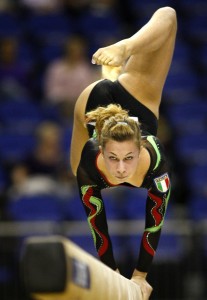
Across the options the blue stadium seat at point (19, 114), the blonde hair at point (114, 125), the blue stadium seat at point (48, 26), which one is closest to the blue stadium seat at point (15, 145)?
the blue stadium seat at point (19, 114)

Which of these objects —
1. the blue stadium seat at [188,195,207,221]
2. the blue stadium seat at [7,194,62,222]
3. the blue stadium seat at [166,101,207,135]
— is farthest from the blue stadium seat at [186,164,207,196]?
the blue stadium seat at [7,194,62,222]

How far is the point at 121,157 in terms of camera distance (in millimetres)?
3539

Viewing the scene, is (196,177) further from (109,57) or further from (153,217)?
(109,57)

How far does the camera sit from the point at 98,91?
406 centimetres

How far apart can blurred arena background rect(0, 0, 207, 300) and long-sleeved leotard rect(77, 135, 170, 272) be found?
2453mm

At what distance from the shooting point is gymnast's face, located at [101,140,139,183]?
3.53m

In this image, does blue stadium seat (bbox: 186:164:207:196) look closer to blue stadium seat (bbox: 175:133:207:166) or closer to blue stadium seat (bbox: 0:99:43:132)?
blue stadium seat (bbox: 175:133:207:166)

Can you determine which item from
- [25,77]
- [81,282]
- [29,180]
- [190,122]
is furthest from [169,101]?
[81,282]

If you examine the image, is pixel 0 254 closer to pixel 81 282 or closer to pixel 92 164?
pixel 92 164

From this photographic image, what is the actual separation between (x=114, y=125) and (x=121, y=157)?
0.14m

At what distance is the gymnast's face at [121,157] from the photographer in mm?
3531

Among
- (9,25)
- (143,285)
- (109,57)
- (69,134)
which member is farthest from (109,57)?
(9,25)

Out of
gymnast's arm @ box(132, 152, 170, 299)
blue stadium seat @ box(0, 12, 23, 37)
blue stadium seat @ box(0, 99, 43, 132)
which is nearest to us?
gymnast's arm @ box(132, 152, 170, 299)

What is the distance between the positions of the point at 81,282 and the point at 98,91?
1.84 meters
